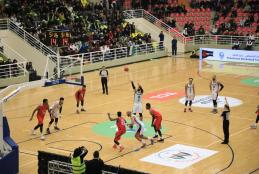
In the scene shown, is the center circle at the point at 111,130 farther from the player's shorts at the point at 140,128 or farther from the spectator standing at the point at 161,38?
the spectator standing at the point at 161,38

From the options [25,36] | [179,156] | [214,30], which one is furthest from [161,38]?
[179,156]

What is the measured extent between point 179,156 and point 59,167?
4.84 meters

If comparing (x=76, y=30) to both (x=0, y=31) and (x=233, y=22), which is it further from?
(x=233, y=22)

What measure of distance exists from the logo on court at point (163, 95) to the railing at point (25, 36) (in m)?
9.77

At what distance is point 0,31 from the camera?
113ft

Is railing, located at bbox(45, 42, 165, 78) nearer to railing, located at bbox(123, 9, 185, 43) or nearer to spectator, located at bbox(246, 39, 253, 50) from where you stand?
railing, located at bbox(123, 9, 185, 43)

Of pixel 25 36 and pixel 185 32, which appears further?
pixel 185 32

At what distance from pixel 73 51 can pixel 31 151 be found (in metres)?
18.6

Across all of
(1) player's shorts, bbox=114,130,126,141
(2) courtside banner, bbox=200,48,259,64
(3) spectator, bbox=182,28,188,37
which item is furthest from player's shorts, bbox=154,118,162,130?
(3) spectator, bbox=182,28,188,37

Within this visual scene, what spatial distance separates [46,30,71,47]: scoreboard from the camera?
3516cm

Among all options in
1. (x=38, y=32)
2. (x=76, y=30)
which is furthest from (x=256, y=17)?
(x=38, y=32)

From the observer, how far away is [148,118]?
22203 mm

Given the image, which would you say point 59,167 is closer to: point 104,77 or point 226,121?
point 226,121

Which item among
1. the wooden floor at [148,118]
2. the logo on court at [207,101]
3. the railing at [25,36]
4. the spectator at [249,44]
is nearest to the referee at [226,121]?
the wooden floor at [148,118]
